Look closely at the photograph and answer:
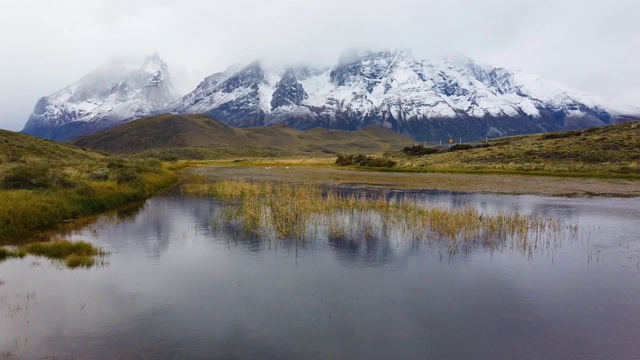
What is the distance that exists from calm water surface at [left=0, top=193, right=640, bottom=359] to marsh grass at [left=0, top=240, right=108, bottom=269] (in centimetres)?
70

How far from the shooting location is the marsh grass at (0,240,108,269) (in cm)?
2066

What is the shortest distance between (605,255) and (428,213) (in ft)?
41.0

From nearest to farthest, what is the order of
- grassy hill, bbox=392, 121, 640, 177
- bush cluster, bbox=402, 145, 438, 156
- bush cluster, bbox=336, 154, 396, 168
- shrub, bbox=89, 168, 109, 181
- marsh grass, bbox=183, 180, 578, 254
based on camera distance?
marsh grass, bbox=183, 180, 578, 254 → shrub, bbox=89, 168, 109, 181 → grassy hill, bbox=392, 121, 640, 177 → bush cluster, bbox=336, 154, 396, 168 → bush cluster, bbox=402, 145, 438, 156

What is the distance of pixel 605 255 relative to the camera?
22906mm

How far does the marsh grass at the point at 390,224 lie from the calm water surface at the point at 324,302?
168 cm

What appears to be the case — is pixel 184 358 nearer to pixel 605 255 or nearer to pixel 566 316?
pixel 566 316

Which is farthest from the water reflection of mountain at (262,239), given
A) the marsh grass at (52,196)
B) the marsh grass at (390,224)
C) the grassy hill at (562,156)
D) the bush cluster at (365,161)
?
the bush cluster at (365,161)

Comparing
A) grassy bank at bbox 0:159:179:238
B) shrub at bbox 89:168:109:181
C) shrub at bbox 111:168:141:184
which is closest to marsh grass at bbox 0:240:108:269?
grassy bank at bbox 0:159:179:238

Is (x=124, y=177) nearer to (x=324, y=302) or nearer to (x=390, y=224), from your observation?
(x=390, y=224)

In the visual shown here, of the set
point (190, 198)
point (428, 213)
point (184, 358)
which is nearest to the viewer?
point (184, 358)

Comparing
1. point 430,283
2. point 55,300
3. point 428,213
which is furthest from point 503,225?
point 55,300

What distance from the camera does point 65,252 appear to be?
2188 cm

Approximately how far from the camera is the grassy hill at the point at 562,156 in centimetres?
7825

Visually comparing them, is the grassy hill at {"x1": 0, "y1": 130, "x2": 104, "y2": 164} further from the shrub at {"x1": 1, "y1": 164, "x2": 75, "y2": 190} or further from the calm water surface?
the calm water surface
